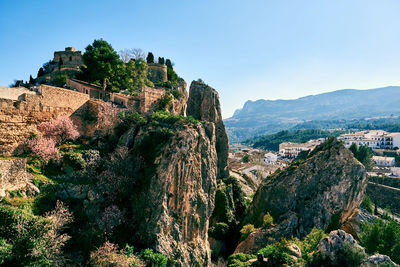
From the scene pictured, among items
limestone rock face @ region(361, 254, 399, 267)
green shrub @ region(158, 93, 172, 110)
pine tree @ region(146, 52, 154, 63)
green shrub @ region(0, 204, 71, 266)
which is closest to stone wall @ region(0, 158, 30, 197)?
green shrub @ region(0, 204, 71, 266)

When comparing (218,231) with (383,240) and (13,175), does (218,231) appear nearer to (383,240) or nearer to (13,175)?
(383,240)

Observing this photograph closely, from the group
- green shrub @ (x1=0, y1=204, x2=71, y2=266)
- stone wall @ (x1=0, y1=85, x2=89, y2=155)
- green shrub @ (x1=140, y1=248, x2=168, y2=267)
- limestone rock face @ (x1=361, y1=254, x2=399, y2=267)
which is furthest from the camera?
stone wall @ (x1=0, y1=85, x2=89, y2=155)

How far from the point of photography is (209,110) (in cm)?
4734

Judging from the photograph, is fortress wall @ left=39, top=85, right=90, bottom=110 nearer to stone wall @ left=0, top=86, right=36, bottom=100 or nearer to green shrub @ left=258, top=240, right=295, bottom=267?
stone wall @ left=0, top=86, right=36, bottom=100

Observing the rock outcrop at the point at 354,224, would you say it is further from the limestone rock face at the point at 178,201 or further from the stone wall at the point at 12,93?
the stone wall at the point at 12,93

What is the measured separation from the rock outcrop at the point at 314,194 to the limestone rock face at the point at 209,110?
12.9 m

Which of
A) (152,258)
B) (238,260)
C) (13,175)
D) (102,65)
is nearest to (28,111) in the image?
(13,175)

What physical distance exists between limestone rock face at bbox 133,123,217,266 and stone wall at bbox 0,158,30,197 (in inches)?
391

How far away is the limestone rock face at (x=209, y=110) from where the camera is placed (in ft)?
150

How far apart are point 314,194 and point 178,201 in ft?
62.4

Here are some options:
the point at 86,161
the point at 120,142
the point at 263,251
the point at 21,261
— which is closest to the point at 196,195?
the point at 263,251

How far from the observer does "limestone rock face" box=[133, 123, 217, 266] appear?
23.3 metres

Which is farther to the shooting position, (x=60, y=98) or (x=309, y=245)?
(x=60, y=98)

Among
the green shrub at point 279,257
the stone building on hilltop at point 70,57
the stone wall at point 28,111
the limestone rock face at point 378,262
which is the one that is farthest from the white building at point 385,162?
the stone building on hilltop at point 70,57
